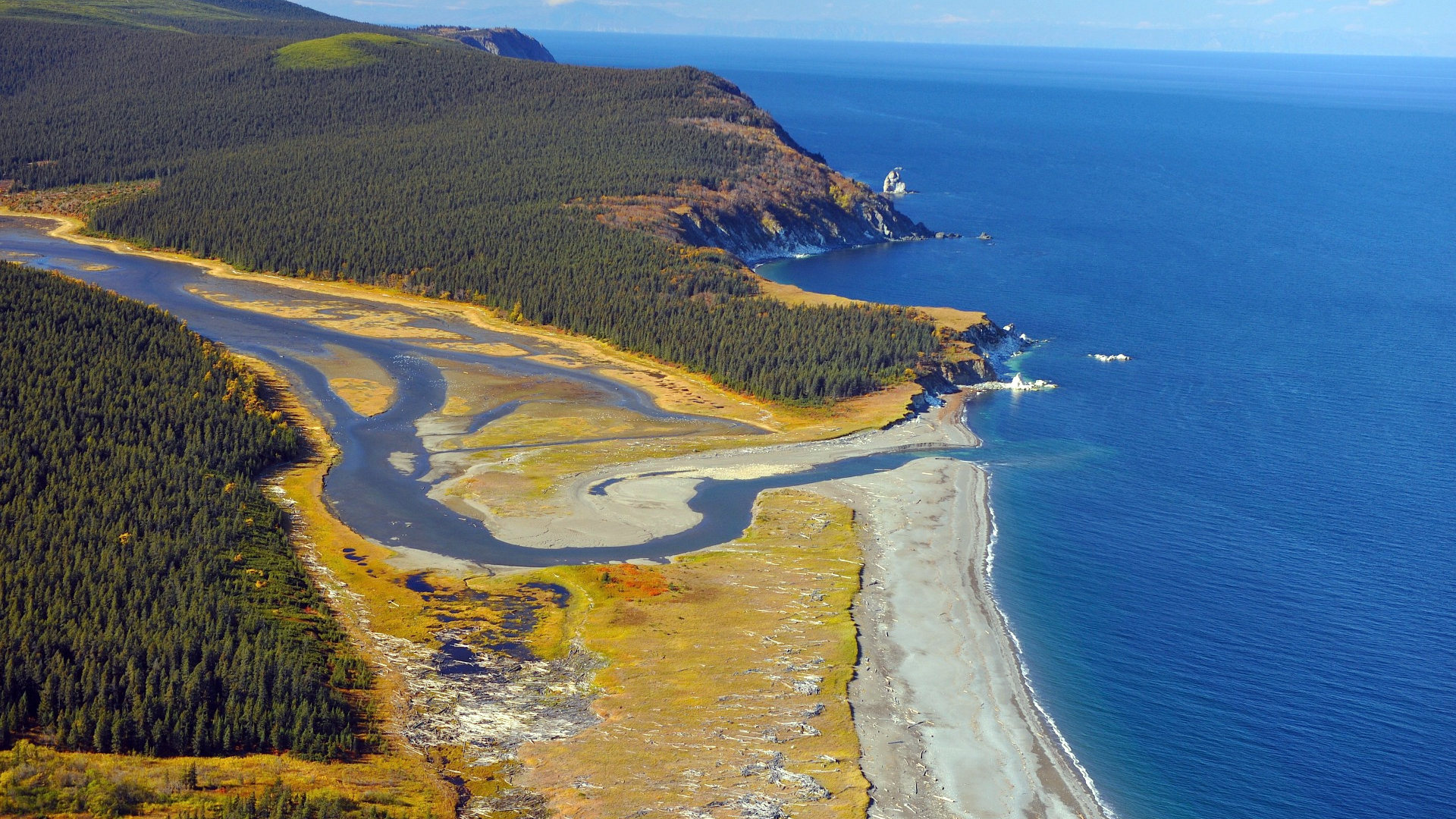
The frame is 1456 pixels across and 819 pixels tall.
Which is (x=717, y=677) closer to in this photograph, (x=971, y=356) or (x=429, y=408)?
(x=429, y=408)

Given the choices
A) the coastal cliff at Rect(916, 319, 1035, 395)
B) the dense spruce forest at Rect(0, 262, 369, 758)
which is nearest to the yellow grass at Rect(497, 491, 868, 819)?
the dense spruce forest at Rect(0, 262, 369, 758)

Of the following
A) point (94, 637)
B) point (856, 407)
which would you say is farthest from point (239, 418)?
point (856, 407)

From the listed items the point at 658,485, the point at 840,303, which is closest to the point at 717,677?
the point at 658,485

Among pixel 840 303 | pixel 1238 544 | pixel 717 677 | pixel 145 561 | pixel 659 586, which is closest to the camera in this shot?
pixel 717 677

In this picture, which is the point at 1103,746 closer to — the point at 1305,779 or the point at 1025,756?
the point at 1025,756

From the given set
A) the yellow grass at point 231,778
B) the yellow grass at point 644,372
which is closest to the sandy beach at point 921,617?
the yellow grass at point 644,372

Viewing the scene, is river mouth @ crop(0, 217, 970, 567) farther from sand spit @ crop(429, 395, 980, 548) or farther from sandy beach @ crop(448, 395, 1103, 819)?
sandy beach @ crop(448, 395, 1103, 819)
